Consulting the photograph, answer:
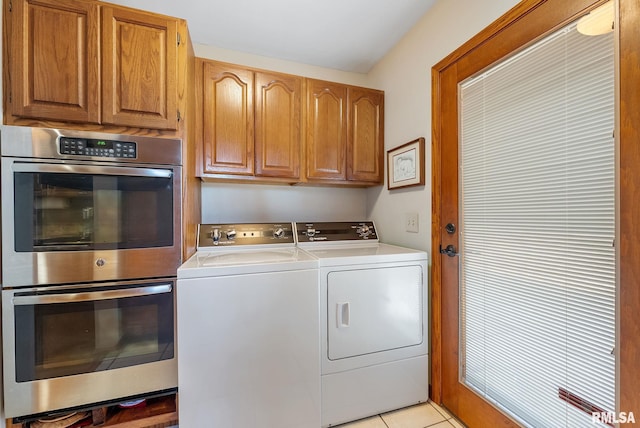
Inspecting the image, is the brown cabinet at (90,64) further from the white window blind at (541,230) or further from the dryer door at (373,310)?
the white window blind at (541,230)

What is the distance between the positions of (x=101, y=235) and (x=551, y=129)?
81.7 inches

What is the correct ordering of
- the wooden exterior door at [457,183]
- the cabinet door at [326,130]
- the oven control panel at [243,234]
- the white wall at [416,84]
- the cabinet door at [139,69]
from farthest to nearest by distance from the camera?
the cabinet door at [326,130]
the oven control panel at [243,234]
the white wall at [416,84]
the cabinet door at [139,69]
the wooden exterior door at [457,183]

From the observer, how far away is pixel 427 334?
5.24 feet

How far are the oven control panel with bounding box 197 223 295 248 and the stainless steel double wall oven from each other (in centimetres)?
46

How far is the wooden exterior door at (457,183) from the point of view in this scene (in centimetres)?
79

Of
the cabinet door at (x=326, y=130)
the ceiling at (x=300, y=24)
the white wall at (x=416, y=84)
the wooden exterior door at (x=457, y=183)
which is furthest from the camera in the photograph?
the cabinet door at (x=326, y=130)

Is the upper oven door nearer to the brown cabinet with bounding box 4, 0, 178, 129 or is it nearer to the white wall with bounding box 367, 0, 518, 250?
the brown cabinet with bounding box 4, 0, 178, 129

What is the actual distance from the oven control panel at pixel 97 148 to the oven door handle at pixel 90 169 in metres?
0.06

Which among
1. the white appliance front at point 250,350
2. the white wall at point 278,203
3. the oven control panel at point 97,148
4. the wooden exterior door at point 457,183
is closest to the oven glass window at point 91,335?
the white appliance front at point 250,350

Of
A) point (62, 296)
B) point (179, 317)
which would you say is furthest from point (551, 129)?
point (62, 296)

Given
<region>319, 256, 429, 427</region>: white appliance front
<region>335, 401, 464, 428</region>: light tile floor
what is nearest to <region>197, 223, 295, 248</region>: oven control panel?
<region>319, 256, 429, 427</region>: white appliance front

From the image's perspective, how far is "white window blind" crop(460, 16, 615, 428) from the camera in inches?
34.4

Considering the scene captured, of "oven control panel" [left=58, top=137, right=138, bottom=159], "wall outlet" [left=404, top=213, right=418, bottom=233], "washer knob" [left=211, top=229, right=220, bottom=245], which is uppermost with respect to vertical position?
"oven control panel" [left=58, top=137, right=138, bottom=159]

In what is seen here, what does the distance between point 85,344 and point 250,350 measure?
786 millimetres
